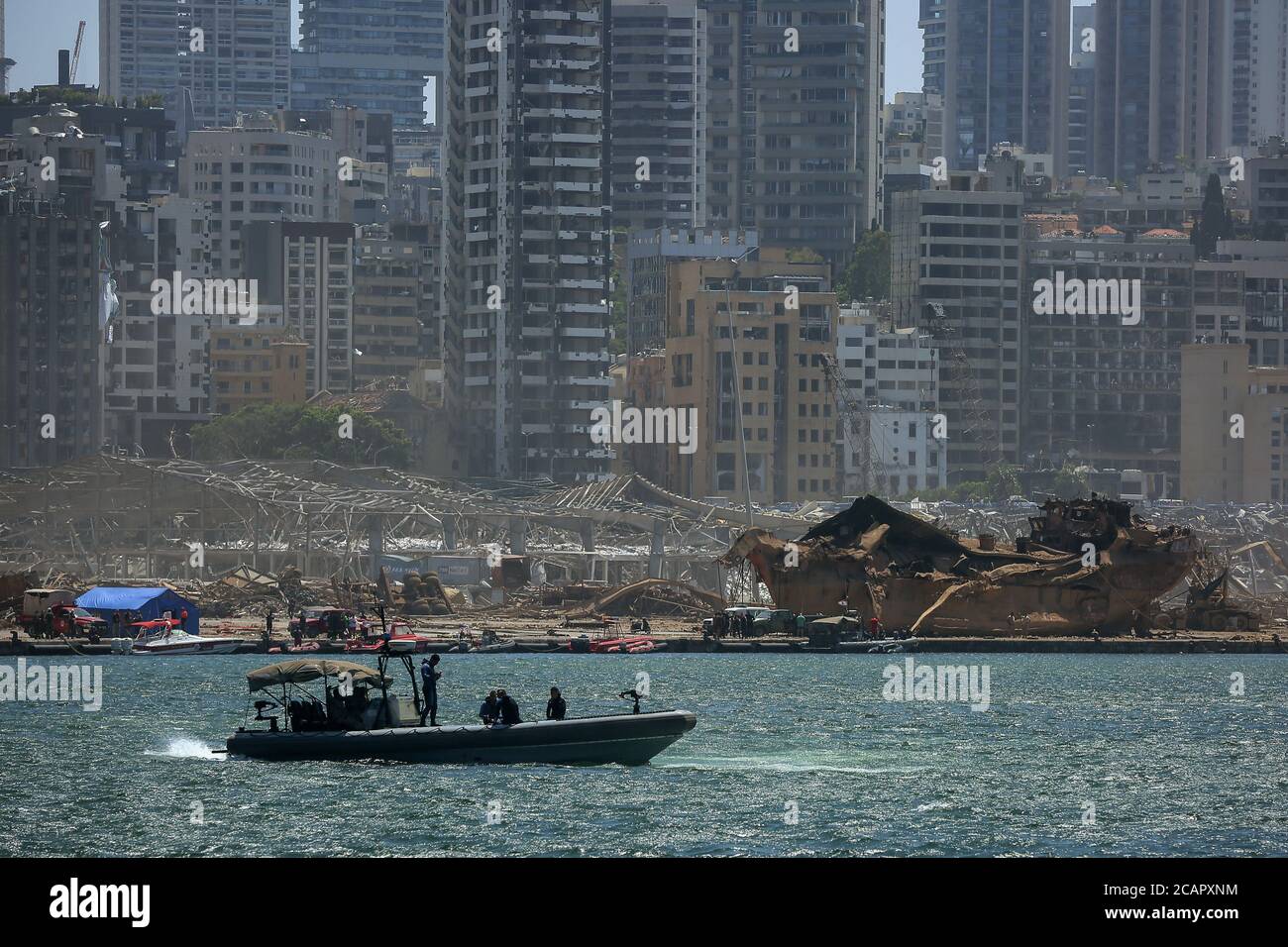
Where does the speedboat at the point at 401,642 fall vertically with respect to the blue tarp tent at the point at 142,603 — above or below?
below

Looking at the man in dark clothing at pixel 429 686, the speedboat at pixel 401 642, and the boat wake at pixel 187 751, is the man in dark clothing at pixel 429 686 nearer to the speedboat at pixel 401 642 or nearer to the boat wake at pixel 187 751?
the boat wake at pixel 187 751

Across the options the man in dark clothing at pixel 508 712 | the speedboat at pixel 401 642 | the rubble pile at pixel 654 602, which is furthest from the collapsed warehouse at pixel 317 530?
the man in dark clothing at pixel 508 712

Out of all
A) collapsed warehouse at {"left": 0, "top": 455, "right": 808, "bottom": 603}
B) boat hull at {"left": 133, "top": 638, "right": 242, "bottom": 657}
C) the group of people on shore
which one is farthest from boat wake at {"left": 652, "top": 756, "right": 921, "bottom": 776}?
collapsed warehouse at {"left": 0, "top": 455, "right": 808, "bottom": 603}

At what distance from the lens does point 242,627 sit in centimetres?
13488

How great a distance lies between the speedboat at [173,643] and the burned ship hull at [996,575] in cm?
3136

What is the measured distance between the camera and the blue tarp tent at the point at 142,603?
128 meters

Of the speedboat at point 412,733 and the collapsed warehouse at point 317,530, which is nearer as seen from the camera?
the speedboat at point 412,733

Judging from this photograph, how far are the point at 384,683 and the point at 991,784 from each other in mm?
17806

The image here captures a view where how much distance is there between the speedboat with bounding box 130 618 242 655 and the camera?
12075 centimetres

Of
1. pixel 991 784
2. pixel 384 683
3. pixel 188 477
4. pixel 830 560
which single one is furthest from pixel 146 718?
pixel 188 477

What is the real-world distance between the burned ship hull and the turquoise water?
3074cm

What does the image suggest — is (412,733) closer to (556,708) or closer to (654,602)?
(556,708)

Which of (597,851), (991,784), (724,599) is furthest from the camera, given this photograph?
(724,599)
